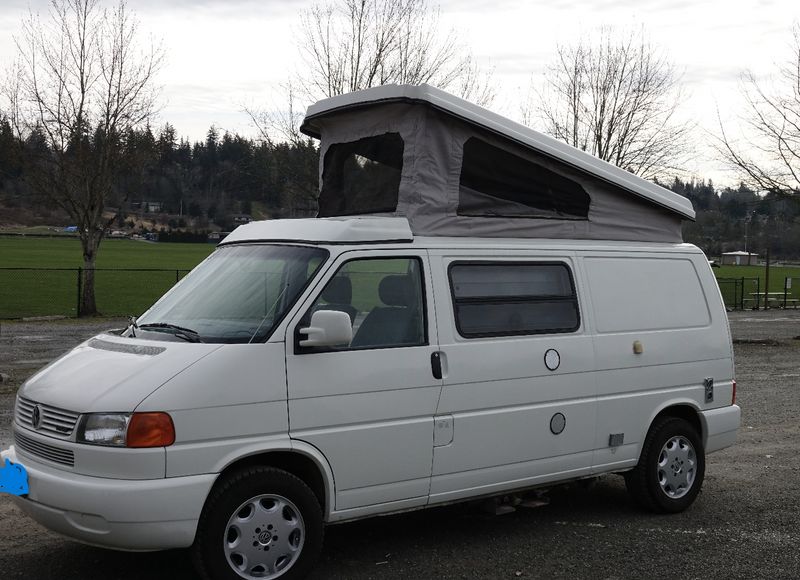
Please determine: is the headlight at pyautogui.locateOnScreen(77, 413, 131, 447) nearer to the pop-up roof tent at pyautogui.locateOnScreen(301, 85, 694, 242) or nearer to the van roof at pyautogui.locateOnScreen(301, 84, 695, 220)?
the pop-up roof tent at pyautogui.locateOnScreen(301, 85, 694, 242)

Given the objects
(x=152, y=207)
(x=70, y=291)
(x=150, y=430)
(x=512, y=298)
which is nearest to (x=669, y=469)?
(x=512, y=298)

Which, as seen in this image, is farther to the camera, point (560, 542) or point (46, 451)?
point (560, 542)

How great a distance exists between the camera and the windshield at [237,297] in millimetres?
5141

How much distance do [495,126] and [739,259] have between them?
346 feet

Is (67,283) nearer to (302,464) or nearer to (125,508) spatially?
(302,464)

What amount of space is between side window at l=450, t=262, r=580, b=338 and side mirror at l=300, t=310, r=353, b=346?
1.02 m

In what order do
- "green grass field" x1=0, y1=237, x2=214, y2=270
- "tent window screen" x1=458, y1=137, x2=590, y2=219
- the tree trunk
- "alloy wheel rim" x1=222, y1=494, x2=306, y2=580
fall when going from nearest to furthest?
"alloy wheel rim" x1=222, y1=494, x2=306, y2=580 → "tent window screen" x1=458, y1=137, x2=590, y2=219 → the tree trunk → "green grass field" x1=0, y1=237, x2=214, y2=270

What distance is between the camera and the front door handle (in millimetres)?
5562

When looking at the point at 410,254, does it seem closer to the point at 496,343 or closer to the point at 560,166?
the point at 496,343

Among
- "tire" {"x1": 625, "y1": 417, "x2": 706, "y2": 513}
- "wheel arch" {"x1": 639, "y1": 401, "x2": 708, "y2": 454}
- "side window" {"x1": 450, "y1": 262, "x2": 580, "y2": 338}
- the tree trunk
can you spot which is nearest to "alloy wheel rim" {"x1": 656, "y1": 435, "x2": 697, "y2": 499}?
"tire" {"x1": 625, "y1": 417, "x2": 706, "y2": 513}

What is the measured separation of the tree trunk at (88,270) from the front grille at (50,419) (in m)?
21.9

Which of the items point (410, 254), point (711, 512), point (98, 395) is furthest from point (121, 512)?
point (711, 512)

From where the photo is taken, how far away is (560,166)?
6.62m

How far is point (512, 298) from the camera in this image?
20.1ft
